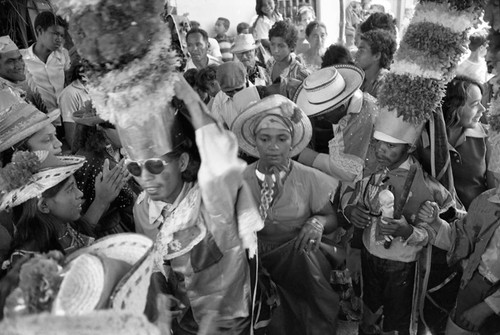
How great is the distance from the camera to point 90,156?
3498 mm

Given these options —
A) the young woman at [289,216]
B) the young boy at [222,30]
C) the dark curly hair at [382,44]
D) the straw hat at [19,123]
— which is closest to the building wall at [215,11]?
the young boy at [222,30]

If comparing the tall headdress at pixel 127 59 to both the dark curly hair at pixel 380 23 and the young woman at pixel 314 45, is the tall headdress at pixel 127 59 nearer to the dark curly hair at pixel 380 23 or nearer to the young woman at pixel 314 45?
the dark curly hair at pixel 380 23

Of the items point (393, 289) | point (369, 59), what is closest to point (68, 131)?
point (369, 59)

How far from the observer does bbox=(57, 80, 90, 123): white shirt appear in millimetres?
4758

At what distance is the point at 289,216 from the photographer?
9.95 ft

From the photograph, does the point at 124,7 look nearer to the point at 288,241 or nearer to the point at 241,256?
the point at 241,256

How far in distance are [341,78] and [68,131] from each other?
2893 millimetres

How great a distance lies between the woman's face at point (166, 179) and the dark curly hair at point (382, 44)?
294 centimetres

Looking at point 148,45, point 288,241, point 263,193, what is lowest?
point 288,241

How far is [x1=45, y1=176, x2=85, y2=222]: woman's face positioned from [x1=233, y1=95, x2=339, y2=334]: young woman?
110 centimetres

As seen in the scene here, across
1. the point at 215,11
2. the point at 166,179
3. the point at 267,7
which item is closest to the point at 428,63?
the point at 166,179

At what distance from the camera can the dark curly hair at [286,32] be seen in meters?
5.93

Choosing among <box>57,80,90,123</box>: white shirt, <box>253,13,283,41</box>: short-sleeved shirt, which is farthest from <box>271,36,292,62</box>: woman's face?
<box>253,13,283,41</box>: short-sleeved shirt

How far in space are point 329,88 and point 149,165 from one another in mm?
2160
